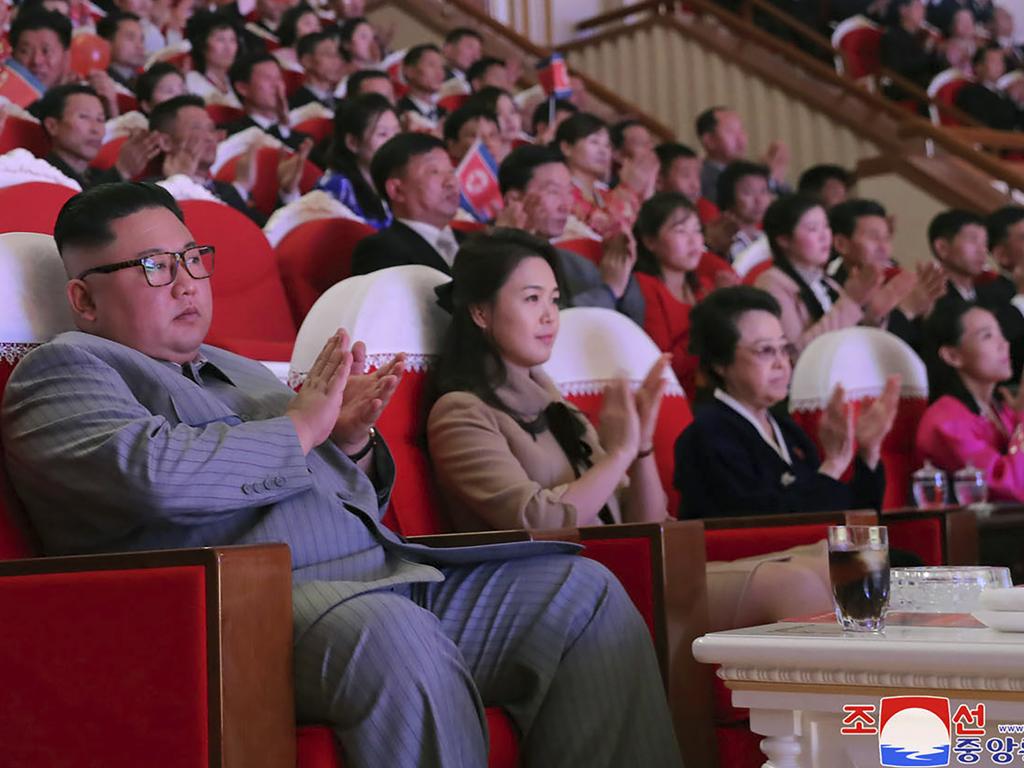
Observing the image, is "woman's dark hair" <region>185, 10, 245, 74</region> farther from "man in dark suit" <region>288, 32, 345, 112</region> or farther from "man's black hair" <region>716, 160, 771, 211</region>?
"man's black hair" <region>716, 160, 771, 211</region>

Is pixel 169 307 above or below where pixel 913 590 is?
above

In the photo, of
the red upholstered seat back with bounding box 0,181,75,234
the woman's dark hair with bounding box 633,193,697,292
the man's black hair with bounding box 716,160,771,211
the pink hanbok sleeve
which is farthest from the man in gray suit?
the man's black hair with bounding box 716,160,771,211

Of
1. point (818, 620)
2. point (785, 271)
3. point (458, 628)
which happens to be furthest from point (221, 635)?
point (785, 271)

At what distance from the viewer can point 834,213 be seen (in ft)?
12.1

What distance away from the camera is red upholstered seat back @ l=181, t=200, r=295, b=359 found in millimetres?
2387

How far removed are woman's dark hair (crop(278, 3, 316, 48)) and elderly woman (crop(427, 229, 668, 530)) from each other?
14.2 feet

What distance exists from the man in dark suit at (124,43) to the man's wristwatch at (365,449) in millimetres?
3703

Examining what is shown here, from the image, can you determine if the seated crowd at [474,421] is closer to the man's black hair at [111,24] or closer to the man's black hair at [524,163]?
the man's black hair at [524,163]

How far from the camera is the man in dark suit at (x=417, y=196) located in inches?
104

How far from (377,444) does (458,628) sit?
10.9 inches

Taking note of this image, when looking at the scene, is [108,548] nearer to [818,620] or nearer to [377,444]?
[377,444]

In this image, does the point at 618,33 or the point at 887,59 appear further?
the point at 618,33

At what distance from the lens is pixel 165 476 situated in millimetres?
1152

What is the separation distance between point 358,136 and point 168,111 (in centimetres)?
48
